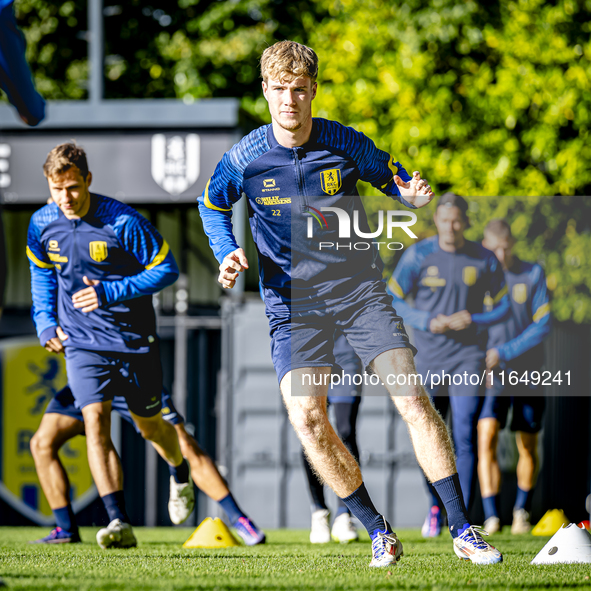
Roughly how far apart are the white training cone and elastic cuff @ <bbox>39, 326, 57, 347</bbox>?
3080 millimetres

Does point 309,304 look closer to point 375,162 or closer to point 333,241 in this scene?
point 333,241

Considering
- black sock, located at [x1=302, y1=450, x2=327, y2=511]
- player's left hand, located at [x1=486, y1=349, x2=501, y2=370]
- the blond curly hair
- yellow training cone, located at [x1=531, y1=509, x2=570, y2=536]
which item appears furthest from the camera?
player's left hand, located at [x1=486, y1=349, x2=501, y2=370]

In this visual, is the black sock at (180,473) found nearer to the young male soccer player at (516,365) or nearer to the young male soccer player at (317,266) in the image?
the young male soccer player at (317,266)

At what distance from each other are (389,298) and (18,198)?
21.0ft

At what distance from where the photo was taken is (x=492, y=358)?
23.4ft

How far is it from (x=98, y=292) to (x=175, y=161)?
4.18m

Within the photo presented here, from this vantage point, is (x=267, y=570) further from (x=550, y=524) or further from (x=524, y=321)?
(x=524, y=321)

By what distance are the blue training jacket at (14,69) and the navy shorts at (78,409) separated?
7.49 feet

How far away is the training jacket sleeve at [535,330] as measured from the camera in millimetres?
7283

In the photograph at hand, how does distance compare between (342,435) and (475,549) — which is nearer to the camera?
(475,549)

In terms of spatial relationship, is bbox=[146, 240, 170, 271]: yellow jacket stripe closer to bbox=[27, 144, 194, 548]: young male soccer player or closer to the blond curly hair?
bbox=[27, 144, 194, 548]: young male soccer player

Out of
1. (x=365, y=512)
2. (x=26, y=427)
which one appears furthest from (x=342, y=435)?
(x=26, y=427)

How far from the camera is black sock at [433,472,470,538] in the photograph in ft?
14.1

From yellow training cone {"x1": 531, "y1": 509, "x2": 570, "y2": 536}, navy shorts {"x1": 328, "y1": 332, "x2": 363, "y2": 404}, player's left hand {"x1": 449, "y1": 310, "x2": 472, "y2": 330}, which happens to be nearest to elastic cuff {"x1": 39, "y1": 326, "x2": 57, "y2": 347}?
navy shorts {"x1": 328, "y1": 332, "x2": 363, "y2": 404}
